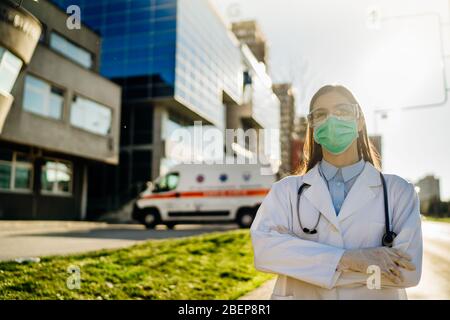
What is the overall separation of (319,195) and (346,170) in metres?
0.18

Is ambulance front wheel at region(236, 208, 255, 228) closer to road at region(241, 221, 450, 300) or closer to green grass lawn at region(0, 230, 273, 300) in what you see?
green grass lawn at region(0, 230, 273, 300)

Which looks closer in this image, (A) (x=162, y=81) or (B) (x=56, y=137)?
(B) (x=56, y=137)

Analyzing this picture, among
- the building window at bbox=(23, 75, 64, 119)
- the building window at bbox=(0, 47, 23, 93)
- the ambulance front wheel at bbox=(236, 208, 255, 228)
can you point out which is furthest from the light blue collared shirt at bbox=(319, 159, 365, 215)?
the building window at bbox=(23, 75, 64, 119)

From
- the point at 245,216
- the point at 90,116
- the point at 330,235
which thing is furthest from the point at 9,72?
the point at 90,116

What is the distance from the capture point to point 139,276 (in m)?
5.12

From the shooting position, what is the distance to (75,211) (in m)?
21.3

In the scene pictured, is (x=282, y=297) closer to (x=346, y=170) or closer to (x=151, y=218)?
(x=346, y=170)

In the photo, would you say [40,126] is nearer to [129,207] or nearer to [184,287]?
[129,207]

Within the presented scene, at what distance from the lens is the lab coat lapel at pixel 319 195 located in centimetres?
158

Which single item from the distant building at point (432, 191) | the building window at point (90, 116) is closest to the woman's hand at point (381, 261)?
the distant building at point (432, 191)

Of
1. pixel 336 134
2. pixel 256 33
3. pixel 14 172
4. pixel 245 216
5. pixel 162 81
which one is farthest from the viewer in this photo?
pixel 162 81
